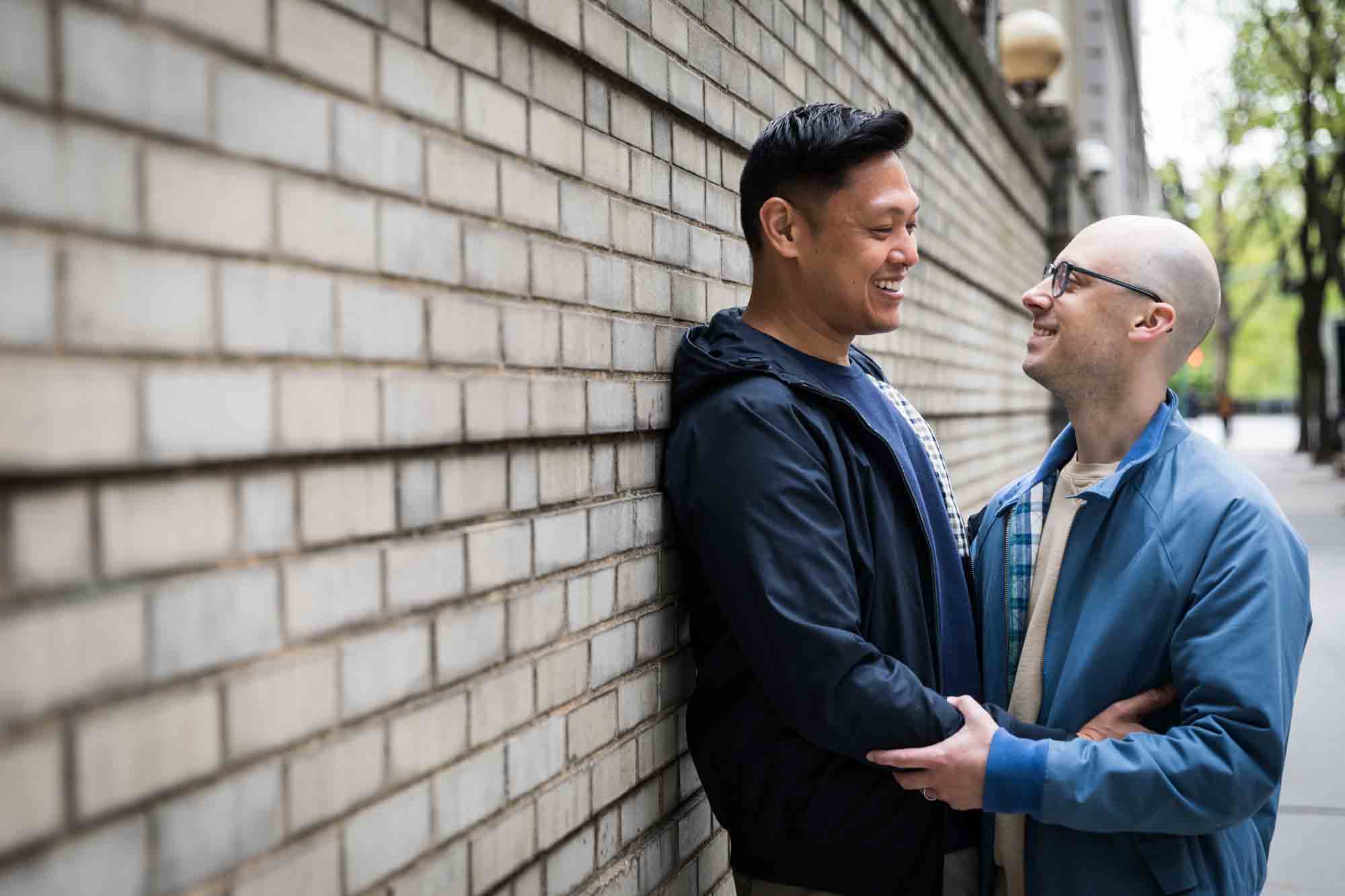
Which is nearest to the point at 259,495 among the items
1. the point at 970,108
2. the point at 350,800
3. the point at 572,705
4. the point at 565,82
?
the point at 350,800

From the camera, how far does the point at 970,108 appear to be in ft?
24.9

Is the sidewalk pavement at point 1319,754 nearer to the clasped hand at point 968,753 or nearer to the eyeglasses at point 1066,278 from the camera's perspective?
the clasped hand at point 968,753

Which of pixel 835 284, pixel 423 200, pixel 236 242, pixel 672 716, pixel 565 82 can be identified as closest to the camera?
pixel 236 242

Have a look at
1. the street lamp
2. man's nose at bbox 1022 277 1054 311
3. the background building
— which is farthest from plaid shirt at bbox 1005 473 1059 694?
the background building

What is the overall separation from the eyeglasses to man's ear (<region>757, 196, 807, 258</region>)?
→ 21.6 inches

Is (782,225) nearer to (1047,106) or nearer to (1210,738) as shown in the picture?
(1210,738)

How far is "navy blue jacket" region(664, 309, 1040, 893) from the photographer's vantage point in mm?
2314

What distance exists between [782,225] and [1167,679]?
1256mm

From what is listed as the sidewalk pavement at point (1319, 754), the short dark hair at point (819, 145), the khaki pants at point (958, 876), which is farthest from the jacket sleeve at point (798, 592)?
the sidewalk pavement at point (1319, 754)

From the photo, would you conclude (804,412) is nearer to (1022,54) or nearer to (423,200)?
(423,200)

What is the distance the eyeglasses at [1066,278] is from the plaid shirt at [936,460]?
0.47 m

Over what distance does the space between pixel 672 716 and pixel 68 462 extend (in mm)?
1899

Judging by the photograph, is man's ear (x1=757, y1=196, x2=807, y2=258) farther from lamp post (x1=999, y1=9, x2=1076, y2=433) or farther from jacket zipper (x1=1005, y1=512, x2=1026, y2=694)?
lamp post (x1=999, y1=9, x2=1076, y2=433)

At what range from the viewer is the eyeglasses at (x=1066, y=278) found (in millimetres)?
2598
